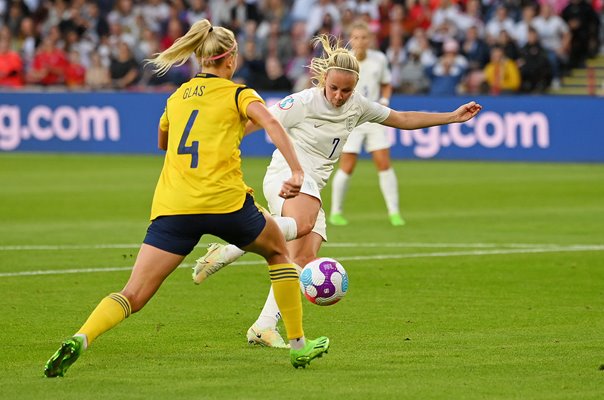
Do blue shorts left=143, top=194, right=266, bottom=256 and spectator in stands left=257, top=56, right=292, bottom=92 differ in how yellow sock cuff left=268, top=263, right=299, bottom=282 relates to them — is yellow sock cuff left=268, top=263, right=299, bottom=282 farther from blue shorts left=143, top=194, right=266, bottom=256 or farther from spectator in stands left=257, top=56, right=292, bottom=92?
spectator in stands left=257, top=56, right=292, bottom=92

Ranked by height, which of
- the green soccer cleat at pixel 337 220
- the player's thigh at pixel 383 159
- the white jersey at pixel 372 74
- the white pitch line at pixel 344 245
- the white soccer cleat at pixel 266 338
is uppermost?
the white soccer cleat at pixel 266 338

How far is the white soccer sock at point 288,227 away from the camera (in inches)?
339

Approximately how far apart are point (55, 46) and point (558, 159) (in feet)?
42.8

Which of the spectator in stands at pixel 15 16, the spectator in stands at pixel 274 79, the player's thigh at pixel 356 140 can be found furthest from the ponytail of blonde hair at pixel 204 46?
the spectator in stands at pixel 15 16

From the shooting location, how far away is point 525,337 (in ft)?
29.1

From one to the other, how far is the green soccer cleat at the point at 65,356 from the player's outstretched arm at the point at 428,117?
3.08 m

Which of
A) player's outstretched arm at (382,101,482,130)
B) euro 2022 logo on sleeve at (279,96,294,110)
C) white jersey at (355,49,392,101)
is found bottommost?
white jersey at (355,49,392,101)

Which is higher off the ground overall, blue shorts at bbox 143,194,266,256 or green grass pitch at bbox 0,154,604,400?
blue shorts at bbox 143,194,266,256

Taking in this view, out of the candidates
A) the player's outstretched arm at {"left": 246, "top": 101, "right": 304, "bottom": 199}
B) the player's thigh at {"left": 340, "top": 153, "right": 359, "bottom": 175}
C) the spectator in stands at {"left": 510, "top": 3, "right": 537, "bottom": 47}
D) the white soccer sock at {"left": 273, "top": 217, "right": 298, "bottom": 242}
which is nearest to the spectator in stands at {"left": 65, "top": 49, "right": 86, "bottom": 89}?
the spectator in stands at {"left": 510, "top": 3, "right": 537, "bottom": 47}

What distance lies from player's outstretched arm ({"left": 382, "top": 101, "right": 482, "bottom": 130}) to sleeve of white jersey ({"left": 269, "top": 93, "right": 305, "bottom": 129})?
2.01 ft

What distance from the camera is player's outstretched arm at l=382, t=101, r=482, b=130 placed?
9141mm

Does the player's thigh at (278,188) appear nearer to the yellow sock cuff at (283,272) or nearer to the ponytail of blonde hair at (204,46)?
the yellow sock cuff at (283,272)

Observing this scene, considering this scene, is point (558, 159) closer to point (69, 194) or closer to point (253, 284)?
point (69, 194)

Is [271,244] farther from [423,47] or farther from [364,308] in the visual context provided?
[423,47]
